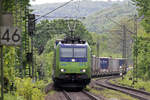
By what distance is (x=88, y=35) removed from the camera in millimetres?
78188

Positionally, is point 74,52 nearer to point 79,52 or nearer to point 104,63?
point 79,52

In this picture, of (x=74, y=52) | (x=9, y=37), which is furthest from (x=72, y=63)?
(x=9, y=37)

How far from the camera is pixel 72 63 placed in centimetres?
2453

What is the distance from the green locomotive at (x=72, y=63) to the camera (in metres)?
24.4

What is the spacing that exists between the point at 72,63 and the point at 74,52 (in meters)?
0.90

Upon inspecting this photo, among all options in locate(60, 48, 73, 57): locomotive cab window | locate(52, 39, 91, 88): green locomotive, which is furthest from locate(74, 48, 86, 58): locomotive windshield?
locate(60, 48, 73, 57): locomotive cab window

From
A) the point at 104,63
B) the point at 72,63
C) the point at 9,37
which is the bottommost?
the point at 104,63

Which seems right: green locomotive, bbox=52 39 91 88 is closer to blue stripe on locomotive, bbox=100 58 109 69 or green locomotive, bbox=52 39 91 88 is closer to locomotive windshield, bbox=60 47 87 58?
locomotive windshield, bbox=60 47 87 58

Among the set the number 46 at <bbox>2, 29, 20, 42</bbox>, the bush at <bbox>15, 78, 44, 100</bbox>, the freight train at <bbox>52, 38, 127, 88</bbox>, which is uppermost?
the number 46 at <bbox>2, 29, 20, 42</bbox>

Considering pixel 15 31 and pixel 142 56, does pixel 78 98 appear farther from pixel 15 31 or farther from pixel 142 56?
pixel 142 56

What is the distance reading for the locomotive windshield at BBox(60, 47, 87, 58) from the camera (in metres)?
24.9

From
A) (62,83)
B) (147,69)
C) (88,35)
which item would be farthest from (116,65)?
(62,83)

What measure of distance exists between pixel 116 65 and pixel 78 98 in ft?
151

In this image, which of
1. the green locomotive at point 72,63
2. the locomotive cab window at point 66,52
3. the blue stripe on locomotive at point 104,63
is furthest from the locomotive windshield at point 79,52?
the blue stripe on locomotive at point 104,63
